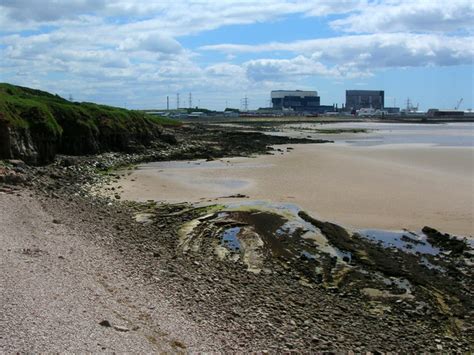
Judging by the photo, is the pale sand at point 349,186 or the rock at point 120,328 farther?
the pale sand at point 349,186

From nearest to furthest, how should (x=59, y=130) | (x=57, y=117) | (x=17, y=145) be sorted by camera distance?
(x=17, y=145), (x=59, y=130), (x=57, y=117)

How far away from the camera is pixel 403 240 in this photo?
1650cm

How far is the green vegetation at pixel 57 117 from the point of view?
2959 cm

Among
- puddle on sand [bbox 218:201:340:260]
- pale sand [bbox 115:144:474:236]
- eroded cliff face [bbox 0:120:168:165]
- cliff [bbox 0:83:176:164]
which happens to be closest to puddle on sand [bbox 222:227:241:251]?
puddle on sand [bbox 218:201:340:260]

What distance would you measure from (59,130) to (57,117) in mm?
3531

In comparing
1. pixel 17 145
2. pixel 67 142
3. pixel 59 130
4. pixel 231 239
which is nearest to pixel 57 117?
pixel 67 142

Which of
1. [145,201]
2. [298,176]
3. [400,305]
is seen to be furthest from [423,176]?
[400,305]

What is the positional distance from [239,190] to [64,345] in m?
18.7

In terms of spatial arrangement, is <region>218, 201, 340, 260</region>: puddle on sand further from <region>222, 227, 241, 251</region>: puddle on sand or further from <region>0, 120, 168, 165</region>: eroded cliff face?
→ <region>0, 120, 168, 165</region>: eroded cliff face

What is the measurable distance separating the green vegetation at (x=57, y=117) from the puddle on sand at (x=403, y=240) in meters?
19.5

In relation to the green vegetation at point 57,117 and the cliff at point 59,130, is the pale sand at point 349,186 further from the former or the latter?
the green vegetation at point 57,117

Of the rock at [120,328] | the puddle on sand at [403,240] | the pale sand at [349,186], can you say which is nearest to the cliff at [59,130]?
the pale sand at [349,186]

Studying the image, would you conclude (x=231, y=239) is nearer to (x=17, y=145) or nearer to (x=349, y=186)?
(x=349, y=186)

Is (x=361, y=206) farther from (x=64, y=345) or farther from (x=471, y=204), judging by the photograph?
(x=64, y=345)
